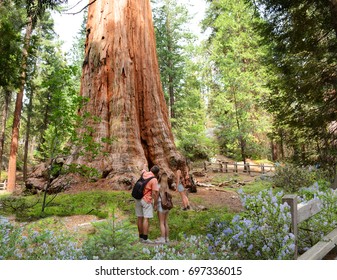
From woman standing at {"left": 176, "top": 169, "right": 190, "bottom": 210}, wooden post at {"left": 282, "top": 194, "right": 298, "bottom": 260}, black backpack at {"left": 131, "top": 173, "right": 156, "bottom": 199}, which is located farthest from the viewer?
woman standing at {"left": 176, "top": 169, "right": 190, "bottom": 210}

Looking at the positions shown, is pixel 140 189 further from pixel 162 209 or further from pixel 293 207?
pixel 293 207

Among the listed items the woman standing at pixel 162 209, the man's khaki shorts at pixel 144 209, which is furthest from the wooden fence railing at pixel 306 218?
the man's khaki shorts at pixel 144 209

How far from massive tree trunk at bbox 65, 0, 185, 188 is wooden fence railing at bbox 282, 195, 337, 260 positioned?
4387 millimetres

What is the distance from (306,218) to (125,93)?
19.8 feet

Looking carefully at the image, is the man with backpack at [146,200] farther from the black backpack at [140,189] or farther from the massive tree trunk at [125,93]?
the massive tree trunk at [125,93]

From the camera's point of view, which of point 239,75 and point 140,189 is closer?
point 140,189

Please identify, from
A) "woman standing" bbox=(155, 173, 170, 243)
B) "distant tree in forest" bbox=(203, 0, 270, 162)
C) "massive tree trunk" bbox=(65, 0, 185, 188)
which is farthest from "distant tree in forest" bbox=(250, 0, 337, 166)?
"distant tree in forest" bbox=(203, 0, 270, 162)

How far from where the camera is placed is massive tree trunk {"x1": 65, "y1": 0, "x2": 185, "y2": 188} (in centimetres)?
783

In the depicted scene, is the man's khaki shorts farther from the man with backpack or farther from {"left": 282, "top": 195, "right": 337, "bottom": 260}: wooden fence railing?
{"left": 282, "top": 195, "right": 337, "bottom": 260}: wooden fence railing

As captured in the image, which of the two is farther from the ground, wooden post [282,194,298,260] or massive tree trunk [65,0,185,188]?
massive tree trunk [65,0,185,188]

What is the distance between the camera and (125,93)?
28.3 ft

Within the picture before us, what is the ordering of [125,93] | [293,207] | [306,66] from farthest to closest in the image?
[125,93] < [306,66] < [293,207]

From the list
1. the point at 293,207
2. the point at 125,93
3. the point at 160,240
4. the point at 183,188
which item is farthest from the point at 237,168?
the point at 293,207
